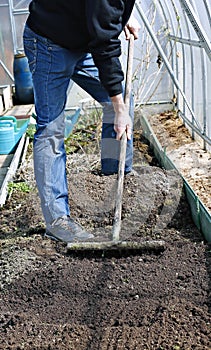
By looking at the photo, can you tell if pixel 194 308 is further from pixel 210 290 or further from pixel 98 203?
pixel 98 203

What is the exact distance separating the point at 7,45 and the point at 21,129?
3.37 m

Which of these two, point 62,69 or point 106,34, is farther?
point 62,69

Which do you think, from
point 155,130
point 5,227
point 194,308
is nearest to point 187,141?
point 155,130

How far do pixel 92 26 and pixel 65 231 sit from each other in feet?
4.55

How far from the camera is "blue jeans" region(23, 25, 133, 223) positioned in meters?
3.32

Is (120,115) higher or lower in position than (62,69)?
lower

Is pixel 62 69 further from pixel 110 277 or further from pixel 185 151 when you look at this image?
pixel 185 151

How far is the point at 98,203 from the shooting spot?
4.17 meters

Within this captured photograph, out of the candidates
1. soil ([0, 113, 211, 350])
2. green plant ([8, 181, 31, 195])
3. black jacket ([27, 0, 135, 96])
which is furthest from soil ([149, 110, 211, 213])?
black jacket ([27, 0, 135, 96])

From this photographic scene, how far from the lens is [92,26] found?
2650mm

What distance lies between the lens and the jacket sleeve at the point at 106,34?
8.61ft

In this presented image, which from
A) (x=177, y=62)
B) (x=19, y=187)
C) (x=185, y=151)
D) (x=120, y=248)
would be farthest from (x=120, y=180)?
(x=177, y=62)

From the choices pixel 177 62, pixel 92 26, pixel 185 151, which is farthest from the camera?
pixel 177 62

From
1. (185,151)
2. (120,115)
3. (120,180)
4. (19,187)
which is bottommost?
(185,151)
